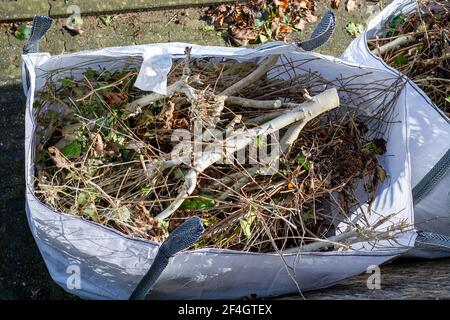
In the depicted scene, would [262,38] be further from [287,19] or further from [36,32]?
[36,32]

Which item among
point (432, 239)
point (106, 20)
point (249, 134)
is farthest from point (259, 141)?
point (106, 20)

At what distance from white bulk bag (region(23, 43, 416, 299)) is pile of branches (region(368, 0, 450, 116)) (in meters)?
0.19

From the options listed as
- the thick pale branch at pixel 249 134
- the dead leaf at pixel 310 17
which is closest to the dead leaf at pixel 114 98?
the thick pale branch at pixel 249 134

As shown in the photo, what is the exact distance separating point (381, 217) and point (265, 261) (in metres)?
0.43

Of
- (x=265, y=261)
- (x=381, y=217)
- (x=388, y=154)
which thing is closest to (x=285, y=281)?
(x=265, y=261)

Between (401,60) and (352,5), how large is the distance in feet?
2.80

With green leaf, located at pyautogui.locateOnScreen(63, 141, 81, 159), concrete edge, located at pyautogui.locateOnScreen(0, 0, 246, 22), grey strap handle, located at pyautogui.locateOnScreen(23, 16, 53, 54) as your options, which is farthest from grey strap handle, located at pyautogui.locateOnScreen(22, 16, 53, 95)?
concrete edge, located at pyautogui.locateOnScreen(0, 0, 246, 22)

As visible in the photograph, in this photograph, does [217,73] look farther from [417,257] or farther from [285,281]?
[417,257]

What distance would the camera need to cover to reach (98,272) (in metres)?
2.03

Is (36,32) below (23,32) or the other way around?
Answer: the other way around

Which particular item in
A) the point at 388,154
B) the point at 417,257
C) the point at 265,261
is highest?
the point at 388,154

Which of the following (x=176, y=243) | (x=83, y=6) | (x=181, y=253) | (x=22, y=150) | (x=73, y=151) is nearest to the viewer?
(x=176, y=243)

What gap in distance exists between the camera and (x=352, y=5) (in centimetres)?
317
